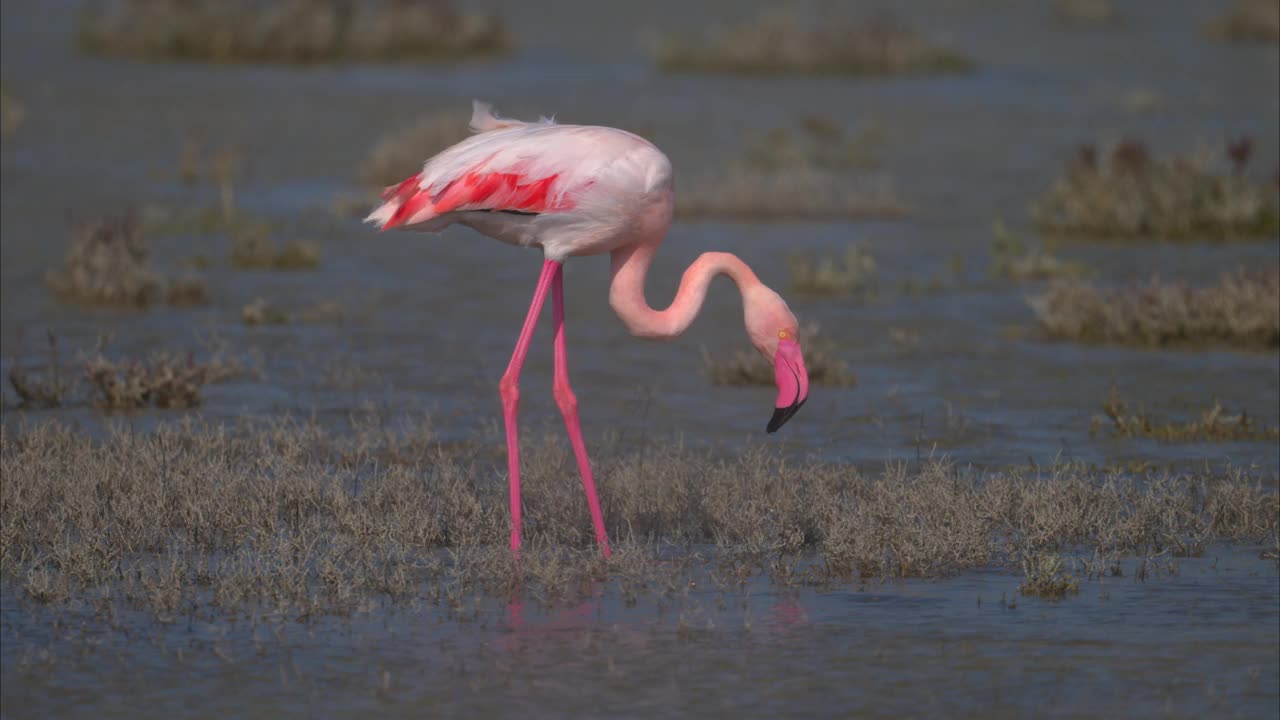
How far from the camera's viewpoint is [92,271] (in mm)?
13883

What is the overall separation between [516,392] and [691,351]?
4.48 m

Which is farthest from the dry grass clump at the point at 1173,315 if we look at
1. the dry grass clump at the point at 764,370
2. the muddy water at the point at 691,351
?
the dry grass clump at the point at 764,370

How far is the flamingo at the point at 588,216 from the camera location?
8023 mm

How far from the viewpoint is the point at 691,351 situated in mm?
12906

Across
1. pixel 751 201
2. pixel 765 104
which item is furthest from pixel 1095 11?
pixel 751 201

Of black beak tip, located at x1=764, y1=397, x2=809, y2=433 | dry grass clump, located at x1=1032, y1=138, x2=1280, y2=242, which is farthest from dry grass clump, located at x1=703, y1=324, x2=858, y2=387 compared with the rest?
dry grass clump, located at x1=1032, y1=138, x2=1280, y2=242

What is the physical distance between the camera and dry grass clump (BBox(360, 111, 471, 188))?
63.2ft

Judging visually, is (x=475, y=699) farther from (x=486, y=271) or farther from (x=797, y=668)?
(x=486, y=271)

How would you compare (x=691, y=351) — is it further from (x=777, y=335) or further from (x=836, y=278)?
(x=777, y=335)

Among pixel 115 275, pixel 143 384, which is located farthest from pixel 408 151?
pixel 143 384

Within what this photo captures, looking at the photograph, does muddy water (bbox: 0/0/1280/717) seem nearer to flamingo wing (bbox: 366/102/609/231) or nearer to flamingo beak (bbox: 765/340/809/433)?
flamingo beak (bbox: 765/340/809/433)

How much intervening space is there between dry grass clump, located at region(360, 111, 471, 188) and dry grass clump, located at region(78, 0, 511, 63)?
1184cm

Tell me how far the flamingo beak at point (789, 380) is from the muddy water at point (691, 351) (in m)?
0.73

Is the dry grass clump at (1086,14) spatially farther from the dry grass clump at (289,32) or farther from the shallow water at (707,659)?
the shallow water at (707,659)
